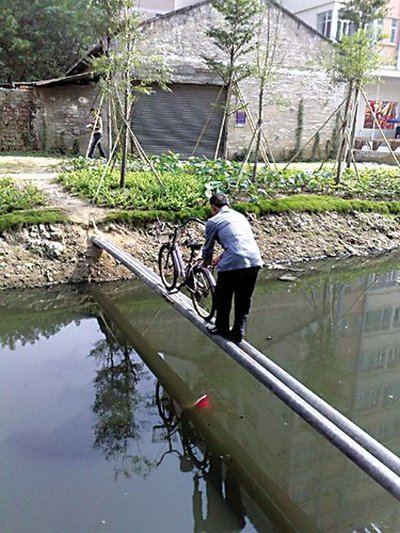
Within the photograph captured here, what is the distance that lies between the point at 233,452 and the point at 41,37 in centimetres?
2113

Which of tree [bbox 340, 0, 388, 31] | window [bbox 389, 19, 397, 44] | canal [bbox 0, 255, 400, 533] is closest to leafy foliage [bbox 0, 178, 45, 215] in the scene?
canal [bbox 0, 255, 400, 533]

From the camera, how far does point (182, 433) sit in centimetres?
525

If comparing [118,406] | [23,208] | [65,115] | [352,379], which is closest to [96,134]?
[65,115]

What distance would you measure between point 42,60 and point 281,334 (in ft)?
61.2

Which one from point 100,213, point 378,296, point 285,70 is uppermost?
point 285,70

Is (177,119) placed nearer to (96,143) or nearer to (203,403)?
(96,143)

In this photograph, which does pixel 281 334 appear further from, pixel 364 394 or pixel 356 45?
pixel 356 45

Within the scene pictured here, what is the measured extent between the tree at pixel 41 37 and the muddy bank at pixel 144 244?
13.5 meters

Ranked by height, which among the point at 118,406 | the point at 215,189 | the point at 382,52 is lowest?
the point at 118,406

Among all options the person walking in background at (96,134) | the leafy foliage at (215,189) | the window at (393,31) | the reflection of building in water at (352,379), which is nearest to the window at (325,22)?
the window at (393,31)

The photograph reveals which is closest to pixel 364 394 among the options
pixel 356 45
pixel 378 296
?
pixel 378 296

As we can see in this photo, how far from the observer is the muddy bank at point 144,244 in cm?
928

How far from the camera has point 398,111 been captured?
1125 inches

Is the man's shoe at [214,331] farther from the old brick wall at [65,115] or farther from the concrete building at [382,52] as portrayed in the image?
the concrete building at [382,52]
